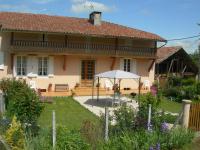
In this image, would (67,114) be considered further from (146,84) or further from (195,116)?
(146,84)

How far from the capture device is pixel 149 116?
1081 centimetres

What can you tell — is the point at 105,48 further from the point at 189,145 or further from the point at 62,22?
the point at 189,145

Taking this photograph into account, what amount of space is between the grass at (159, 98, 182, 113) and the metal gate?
866 cm

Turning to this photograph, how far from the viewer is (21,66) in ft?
88.2

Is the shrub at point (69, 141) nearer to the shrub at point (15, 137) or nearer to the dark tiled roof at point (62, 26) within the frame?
the shrub at point (15, 137)

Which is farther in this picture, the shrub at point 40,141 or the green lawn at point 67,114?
the green lawn at point 67,114

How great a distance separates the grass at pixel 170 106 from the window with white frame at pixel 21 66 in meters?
10.3

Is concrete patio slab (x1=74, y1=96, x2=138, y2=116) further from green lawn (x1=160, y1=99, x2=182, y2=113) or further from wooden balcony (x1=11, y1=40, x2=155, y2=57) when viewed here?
wooden balcony (x1=11, y1=40, x2=155, y2=57)

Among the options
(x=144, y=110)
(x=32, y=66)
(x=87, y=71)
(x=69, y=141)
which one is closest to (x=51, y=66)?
(x=32, y=66)

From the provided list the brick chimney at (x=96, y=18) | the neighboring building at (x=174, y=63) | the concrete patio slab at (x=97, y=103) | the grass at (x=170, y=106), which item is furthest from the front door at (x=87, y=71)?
the neighboring building at (x=174, y=63)

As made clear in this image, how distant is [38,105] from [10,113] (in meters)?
1.00

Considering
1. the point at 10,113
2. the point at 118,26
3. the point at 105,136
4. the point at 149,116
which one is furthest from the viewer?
the point at 118,26

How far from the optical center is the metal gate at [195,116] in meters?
12.6

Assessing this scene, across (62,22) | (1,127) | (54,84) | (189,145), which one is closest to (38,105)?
(1,127)
